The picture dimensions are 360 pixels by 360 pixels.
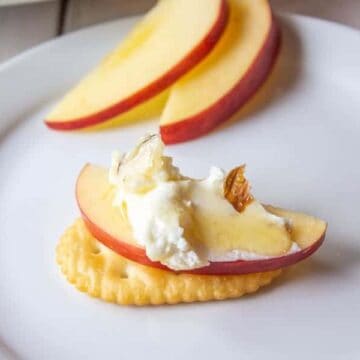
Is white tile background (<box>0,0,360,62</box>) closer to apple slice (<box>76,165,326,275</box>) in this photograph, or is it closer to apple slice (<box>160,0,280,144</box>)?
apple slice (<box>160,0,280,144</box>)

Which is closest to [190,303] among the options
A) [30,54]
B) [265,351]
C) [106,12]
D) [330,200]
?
[265,351]

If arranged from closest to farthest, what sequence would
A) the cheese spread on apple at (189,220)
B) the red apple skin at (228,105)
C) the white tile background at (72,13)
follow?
the cheese spread on apple at (189,220) < the red apple skin at (228,105) < the white tile background at (72,13)

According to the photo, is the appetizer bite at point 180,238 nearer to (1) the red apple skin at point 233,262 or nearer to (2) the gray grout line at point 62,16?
(1) the red apple skin at point 233,262

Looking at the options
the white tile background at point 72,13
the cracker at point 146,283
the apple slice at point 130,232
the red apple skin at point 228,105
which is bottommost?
the cracker at point 146,283

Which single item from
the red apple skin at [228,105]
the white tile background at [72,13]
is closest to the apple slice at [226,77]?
the red apple skin at [228,105]

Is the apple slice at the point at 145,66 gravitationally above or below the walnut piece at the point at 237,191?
above

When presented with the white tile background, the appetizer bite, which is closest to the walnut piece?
the appetizer bite

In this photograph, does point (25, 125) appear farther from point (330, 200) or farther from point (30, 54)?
point (330, 200)

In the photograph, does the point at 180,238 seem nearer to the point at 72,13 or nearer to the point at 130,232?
the point at 130,232
